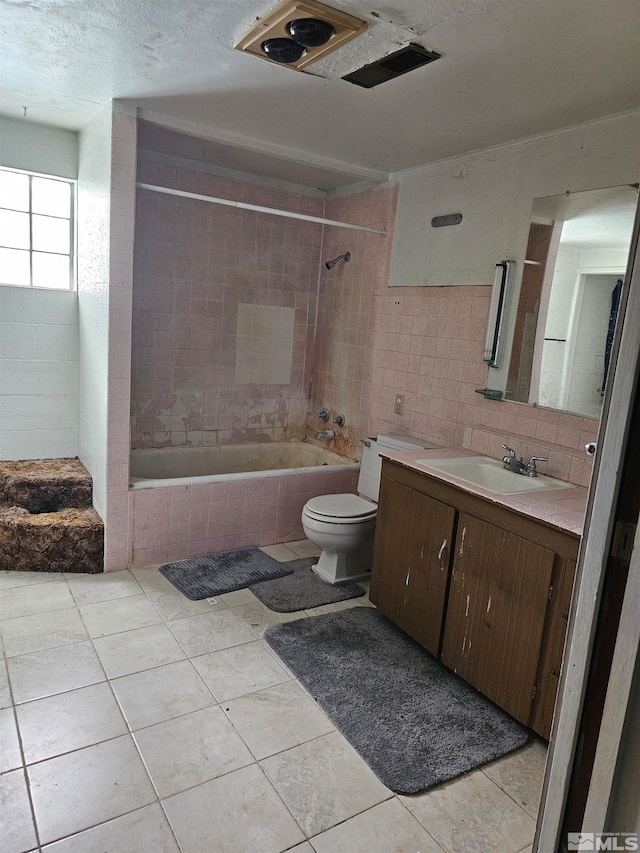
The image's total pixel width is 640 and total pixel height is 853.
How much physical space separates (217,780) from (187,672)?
0.57m

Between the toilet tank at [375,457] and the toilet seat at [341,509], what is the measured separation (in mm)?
132

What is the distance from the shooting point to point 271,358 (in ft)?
14.0

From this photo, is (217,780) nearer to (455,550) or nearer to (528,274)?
(455,550)

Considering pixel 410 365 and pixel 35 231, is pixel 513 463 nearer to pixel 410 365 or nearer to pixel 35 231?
pixel 410 365

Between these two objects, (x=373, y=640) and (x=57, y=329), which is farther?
(x=57, y=329)

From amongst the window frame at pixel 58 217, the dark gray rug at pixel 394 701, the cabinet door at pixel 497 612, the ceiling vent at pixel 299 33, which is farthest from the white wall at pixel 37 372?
the cabinet door at pixel 497 612

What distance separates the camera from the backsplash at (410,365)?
105 inches

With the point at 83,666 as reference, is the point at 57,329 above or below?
above

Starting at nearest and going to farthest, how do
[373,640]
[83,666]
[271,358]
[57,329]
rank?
1. [83,666]
2. [373,640]
3. [57,329]
4. [271,358]

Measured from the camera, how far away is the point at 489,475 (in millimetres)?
2699

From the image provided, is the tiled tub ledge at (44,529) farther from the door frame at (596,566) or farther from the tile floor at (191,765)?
the door frame at (596,566)

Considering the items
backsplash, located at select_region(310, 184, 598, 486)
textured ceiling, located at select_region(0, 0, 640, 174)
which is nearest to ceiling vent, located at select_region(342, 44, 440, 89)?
textured ceiling, located at select_region(0, 0, 640, 174)

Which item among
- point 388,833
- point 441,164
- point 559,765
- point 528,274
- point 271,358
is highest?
point 441,164

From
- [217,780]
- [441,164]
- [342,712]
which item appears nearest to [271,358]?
[441,164]
